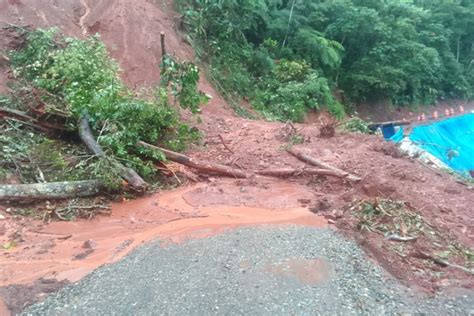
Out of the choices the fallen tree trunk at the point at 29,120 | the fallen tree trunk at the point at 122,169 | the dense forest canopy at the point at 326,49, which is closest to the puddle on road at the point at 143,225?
the fallen tree trunk at the point at 122,169

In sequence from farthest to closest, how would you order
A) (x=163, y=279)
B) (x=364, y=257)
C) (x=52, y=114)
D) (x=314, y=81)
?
1. (x=314, y=81)
2. (x=52, y=114)
3. (x=364, y=257)
4. (x=163, y=279)

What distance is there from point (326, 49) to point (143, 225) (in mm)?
10866

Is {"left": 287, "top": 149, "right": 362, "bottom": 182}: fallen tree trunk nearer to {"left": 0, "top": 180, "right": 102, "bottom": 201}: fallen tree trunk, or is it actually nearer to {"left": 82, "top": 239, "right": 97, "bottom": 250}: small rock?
{"left": 0, "top": 180, "right": 102, "bottom": 201}: fallen tree trunk

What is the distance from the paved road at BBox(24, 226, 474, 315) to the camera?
3639 mm

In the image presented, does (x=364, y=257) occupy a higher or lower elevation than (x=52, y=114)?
lower

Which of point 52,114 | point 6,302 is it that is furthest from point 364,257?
point 52,114

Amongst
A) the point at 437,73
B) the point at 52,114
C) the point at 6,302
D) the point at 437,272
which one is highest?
the point at 52,114

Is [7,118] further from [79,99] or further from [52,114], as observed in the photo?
[79,99]

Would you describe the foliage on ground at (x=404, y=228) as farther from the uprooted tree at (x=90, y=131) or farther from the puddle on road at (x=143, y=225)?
→ the uprooted tree at (x=90, y=131)

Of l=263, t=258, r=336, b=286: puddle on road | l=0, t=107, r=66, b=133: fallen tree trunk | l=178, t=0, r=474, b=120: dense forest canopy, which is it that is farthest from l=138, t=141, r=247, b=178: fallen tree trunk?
l=178, t=0, r=474, b=120: dense forest canopy

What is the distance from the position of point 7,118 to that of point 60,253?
2930mm

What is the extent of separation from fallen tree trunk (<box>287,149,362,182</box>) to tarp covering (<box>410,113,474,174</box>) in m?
4.52

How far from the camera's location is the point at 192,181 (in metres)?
6.34

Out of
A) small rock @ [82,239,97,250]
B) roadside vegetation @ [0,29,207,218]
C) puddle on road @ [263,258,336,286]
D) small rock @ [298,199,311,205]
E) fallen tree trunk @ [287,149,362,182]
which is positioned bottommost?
small rock @ [298,199,311,205]
